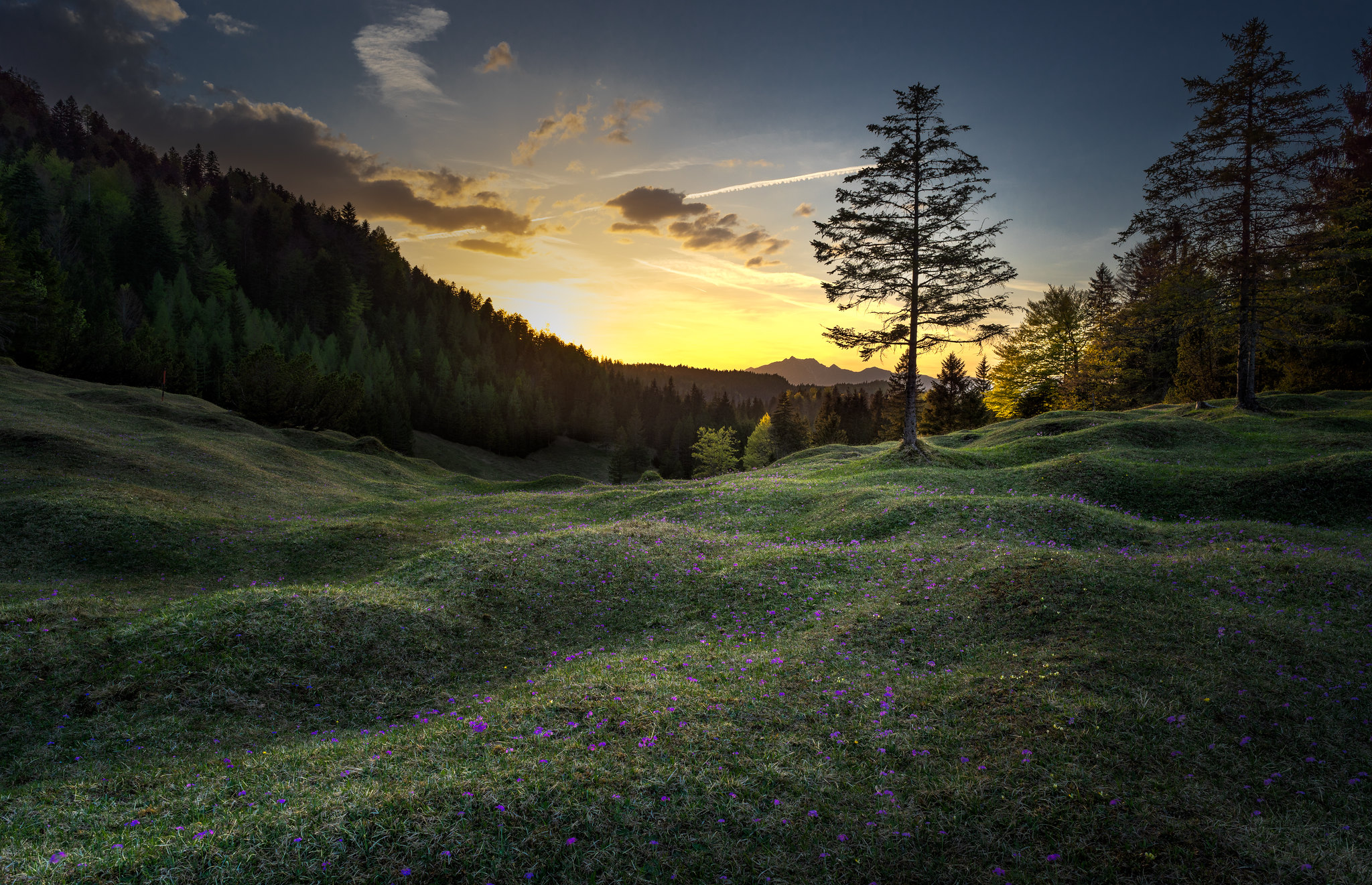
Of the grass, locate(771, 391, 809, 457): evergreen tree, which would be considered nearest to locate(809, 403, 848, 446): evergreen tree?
locate(771, 391, 809, 457): evergreen tree

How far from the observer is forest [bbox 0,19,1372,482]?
37625 mm

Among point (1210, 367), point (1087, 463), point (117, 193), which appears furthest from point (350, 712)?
point (117, 193)

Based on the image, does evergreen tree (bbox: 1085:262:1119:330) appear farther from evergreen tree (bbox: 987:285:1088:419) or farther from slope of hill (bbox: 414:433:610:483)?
slope of hill (bbox: 414:433:610:483)

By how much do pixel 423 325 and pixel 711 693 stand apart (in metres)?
147

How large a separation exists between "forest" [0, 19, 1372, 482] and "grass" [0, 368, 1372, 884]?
22.7 metres

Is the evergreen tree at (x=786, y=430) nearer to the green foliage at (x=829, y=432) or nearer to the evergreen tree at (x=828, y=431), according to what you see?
the evergreen tree at (x=828, y=431)

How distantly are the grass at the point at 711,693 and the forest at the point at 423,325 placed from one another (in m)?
22.7

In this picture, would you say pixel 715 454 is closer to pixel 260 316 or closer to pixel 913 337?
pixel 913 337

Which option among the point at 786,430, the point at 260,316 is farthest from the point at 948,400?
the point at 260,316

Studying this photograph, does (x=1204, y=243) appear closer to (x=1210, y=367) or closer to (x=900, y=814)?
(x=1210, y=367)

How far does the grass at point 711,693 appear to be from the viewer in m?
5.31

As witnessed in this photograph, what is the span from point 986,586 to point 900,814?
727cm

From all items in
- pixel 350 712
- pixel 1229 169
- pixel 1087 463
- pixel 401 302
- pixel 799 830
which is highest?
pixel 401 302

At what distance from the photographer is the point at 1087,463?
2266 centimetres
